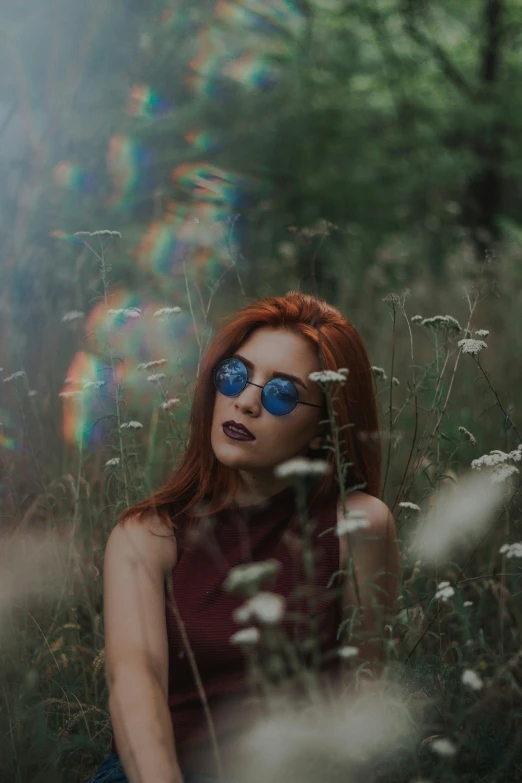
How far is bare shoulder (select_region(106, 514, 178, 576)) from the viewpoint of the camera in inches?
71.6

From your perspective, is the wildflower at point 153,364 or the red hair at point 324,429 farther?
the wildflower at point 153,364

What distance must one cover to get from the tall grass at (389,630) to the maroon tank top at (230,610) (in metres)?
0.07

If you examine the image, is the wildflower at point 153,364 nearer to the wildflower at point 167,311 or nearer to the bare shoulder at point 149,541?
the wildflower at point 167,311

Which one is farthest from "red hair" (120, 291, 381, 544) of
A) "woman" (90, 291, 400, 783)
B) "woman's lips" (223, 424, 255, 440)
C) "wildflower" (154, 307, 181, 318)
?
"wildflower" (154, 307, 181, 318)

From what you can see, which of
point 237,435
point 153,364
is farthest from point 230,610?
point 153,364

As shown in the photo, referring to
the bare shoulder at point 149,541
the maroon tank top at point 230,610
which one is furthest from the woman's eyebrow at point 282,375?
the bare shoulder at point 149,541

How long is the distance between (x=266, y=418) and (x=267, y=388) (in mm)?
62

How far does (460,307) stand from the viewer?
15.5 ft

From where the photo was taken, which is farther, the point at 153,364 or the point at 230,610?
the point at 153,364

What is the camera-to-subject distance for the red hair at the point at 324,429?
1.92 metres

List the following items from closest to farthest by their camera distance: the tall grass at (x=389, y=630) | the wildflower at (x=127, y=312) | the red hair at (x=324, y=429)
→ the tall grass at (x=389, y=630) < the red hair at (x=324, y=429) < the wildflower at (x=127, y=312)

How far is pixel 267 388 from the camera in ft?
6.00

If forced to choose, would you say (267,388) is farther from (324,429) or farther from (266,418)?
(324,429)

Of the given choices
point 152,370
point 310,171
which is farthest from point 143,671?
point 310,171
